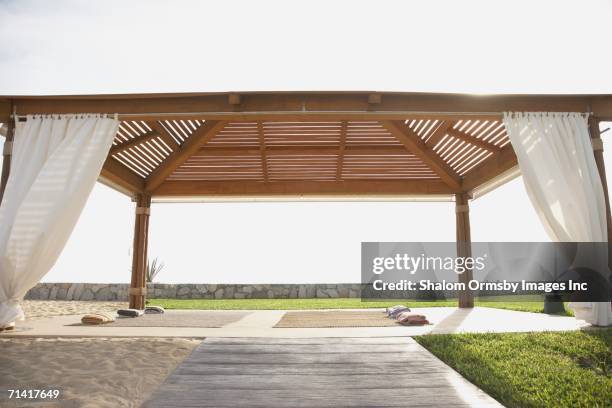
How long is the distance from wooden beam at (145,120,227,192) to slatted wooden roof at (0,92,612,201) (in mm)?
21

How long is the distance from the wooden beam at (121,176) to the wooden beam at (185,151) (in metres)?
0.25

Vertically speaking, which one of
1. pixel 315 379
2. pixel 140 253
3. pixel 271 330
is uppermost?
pixel 140 253

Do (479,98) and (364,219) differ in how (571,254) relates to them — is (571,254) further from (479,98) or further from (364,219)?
(364,219)

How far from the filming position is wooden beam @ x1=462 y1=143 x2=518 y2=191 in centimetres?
681

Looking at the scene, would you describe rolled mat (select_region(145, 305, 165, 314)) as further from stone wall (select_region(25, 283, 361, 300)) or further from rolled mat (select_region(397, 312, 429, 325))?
stone wall (select_region(25, 283, 361, 300))

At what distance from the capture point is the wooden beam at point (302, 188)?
8.87 metres

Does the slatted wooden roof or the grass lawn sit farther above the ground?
the slatted wooden roof

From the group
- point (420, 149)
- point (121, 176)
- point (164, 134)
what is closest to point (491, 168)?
point (420, 149)

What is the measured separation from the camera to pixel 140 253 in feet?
27.8

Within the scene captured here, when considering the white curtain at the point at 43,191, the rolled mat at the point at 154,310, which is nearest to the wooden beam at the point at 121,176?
the white curtain at the point at 43,191

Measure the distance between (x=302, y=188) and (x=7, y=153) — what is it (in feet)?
16.8

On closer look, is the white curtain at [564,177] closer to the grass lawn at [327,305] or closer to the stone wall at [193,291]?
the grass lawn at [327,305]

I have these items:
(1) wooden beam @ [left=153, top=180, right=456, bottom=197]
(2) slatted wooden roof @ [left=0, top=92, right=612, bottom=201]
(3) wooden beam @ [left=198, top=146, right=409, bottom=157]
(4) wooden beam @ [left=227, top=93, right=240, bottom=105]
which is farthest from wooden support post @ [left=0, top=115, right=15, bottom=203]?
(1) wooden beam @ [left=153, top=180, right=456, bottom=197]

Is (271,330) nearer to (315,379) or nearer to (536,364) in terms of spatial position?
(315,379)
